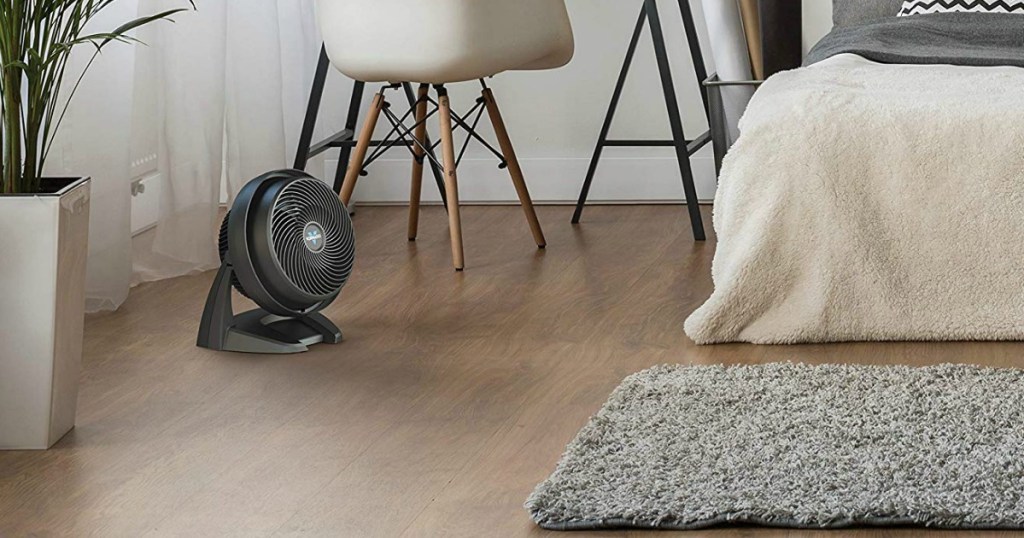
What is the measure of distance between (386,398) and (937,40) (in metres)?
1.76

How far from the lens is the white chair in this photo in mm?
2963

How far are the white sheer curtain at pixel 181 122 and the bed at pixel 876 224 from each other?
49.5 inches

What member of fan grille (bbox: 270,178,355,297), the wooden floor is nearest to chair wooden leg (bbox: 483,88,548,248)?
the wooden floor

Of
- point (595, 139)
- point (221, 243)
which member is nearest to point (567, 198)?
point (595, 139)

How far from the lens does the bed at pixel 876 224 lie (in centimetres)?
230

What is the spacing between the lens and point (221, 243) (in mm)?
2418

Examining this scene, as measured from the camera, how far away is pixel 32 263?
1837 millimetres

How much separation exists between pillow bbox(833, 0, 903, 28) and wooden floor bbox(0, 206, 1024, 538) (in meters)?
0.92

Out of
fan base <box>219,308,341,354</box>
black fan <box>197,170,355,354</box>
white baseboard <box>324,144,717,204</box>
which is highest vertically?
white baseboard <box>324,144,717,204</box>

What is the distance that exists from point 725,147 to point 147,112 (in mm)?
1357

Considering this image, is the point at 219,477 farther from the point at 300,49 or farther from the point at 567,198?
Result: the point at 567,198

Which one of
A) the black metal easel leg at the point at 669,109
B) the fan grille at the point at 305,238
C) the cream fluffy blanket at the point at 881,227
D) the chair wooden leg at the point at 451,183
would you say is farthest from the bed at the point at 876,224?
the black metal easel leg at the point at 669,109

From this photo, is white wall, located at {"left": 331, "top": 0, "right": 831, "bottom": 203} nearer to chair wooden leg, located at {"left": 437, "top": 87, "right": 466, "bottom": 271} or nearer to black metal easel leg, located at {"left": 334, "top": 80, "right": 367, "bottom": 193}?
black metal easel leg, located at {"left": 334, "top": 80, "right": 367, "bottom": 193}

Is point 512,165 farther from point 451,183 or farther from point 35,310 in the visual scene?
point 35,310
